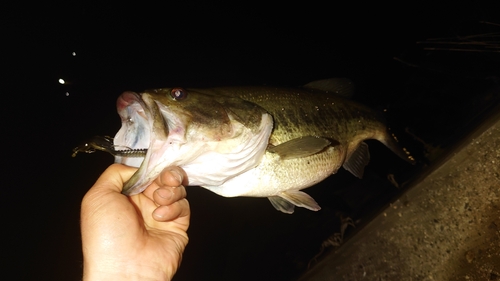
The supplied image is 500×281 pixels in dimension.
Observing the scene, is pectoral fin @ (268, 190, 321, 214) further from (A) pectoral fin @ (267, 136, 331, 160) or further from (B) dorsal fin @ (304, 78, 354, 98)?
(B) dorsal fin @ (304, 78, 354, 98)

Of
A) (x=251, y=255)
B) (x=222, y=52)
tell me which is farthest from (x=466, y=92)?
(x=222, y=52)

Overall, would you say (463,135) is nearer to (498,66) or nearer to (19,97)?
(498,66)

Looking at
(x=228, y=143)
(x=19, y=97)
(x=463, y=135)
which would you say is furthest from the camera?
(x=19, y=97)

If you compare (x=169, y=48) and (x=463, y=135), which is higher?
(x=169, y=48)

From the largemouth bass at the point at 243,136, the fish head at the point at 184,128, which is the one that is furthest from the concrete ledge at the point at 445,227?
the fish head at the point at 184,128

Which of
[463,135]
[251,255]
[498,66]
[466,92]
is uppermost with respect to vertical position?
[498,66]

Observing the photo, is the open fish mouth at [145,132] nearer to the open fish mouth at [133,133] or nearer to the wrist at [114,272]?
the open fish mouth at [133,133]

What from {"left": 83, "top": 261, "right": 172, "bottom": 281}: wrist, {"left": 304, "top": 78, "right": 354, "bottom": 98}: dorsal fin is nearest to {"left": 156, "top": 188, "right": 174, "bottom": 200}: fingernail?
{"left": 83, "top": 261, "right": 172, "bottom": 281}: wrist
